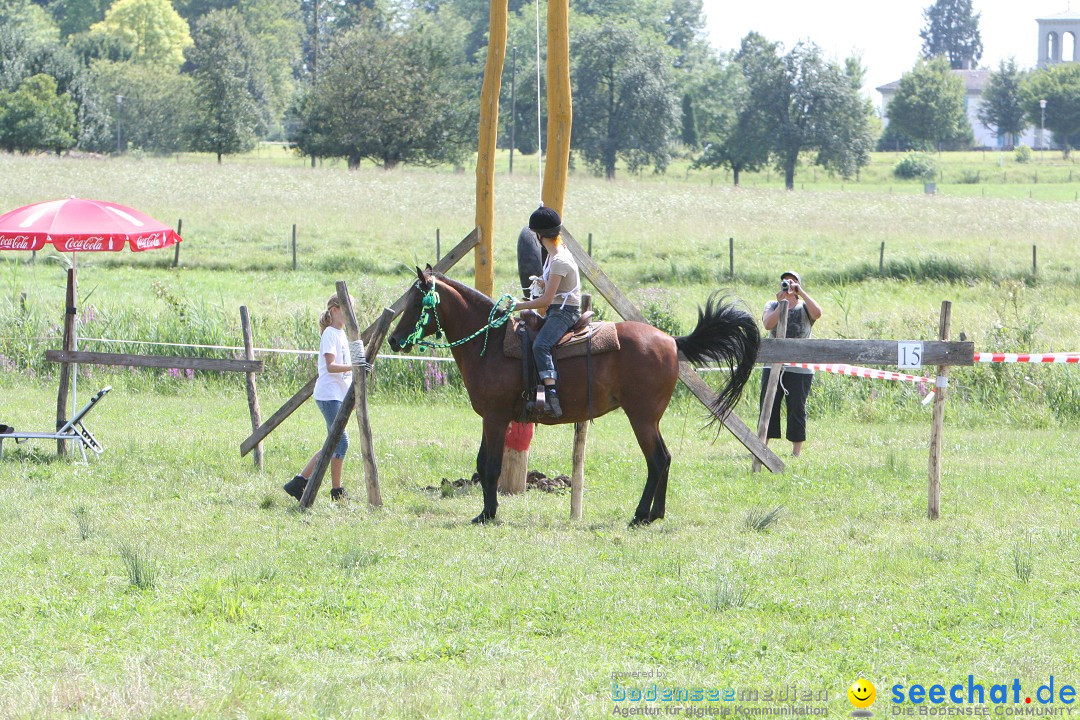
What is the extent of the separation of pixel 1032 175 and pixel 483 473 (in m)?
79.9

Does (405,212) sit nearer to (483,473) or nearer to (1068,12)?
(483,473)

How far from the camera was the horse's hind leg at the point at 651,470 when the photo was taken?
32.9 feet

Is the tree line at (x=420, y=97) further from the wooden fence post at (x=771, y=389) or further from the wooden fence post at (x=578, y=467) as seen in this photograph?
the wooden fence post at (x=578, y=467)

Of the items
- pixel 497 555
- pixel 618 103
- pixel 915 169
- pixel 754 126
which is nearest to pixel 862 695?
pixel 497 555

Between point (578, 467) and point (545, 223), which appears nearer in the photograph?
point (545, 223)

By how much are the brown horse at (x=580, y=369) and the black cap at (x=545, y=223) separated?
30.2 inches

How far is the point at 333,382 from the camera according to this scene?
11094 millimetres

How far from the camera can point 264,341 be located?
1867 cm

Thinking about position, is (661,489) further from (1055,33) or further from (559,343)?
(1055,33)

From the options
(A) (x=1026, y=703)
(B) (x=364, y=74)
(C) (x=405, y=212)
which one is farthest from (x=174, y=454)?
(B) (x=364, y=74)

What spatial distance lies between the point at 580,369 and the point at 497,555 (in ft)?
6.26

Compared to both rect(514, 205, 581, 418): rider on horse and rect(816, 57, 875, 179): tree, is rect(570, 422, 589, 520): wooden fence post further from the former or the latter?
rect(816, 57, 875, 179): tree

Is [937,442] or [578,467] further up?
[937,442]

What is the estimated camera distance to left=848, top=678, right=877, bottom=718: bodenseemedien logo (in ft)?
18.2
